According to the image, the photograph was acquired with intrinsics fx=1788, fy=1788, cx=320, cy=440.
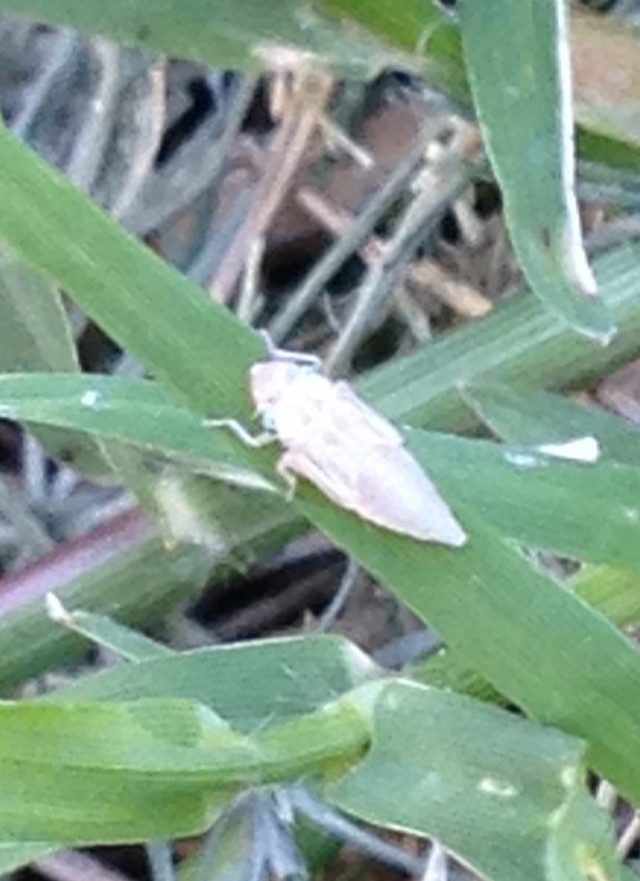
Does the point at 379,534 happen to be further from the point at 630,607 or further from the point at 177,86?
the point at 177,86

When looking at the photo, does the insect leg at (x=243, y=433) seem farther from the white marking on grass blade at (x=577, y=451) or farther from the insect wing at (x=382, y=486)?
the white marking on grass blade at (x=577, y=451)

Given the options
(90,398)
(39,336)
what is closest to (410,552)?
(90,398)

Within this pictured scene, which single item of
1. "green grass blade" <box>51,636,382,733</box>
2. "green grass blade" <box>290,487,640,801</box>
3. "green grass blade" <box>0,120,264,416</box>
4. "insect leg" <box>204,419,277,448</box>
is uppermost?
"green grass blade" <box>0,120,264,416</box>

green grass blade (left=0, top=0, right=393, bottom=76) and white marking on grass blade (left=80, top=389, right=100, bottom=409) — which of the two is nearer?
white marking on grass blade (left=80, top=389, right=100, bottom=409)

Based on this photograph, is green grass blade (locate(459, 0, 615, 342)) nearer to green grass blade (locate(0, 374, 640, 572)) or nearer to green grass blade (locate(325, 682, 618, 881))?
green grass blade (locate(0, 374, 640, 572))

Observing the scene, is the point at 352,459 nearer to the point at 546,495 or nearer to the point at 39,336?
the point at 546,495

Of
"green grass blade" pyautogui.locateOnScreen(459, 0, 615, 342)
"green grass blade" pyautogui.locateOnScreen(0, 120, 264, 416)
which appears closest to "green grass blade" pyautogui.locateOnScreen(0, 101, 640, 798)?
"green grass blade" pyautogui.locateOnScreen(0, 120, 264, 416)

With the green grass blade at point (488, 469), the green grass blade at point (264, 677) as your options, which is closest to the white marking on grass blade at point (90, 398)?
the green grass blade at point (488, 469)

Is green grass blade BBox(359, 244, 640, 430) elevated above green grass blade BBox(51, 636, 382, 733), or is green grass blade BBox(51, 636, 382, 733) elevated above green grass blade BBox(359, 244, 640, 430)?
green grass blade BBox(359, 244, 640, 430)
